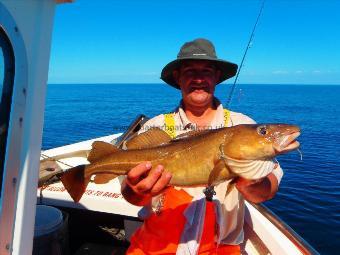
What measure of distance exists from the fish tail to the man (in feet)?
1.41

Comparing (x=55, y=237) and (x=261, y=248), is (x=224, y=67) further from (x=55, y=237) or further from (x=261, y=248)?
(x=55, y=237)

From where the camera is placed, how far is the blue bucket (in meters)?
4.19

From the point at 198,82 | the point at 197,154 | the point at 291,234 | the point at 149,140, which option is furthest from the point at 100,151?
the point at 291,234

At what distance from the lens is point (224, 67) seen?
4461mm

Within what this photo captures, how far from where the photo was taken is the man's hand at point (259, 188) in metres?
3.42

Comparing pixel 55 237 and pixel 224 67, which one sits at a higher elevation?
pixel 224 67

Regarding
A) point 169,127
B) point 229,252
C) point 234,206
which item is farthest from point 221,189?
point 169,127

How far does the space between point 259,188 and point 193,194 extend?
75 centimetres

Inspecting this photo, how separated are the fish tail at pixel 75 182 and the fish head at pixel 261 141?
4.42 ft

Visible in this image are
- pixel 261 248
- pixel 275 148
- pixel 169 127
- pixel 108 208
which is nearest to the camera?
pixel 275 148

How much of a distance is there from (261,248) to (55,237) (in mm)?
2638

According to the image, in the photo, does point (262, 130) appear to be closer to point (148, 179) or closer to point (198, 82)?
point (148, 179)

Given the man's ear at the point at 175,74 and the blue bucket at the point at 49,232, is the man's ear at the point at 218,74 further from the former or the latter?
the blue bucket at the point at 49,232

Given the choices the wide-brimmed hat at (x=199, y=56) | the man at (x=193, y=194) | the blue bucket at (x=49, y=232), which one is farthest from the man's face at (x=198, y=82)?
the blue bucket at (x=49, y=232)
